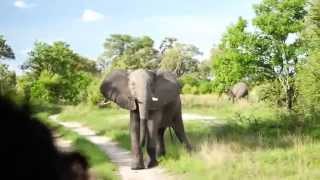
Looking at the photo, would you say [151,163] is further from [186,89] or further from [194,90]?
[186,89]

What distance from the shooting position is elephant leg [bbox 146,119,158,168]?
11.8m

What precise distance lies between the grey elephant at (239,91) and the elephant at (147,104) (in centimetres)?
2059

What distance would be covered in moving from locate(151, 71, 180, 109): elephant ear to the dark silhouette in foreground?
11.7m

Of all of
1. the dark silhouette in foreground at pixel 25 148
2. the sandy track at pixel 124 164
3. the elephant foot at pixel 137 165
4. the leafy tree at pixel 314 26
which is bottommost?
the sandy track at pixel 124 164

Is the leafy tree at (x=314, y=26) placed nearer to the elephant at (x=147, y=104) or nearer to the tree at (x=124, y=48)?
the elephant at (x=147, y=104)

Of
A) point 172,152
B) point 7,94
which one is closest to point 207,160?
point 172,152

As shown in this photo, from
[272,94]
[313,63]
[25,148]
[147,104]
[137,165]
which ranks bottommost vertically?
[137,165]

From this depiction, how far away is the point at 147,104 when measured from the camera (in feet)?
39.3

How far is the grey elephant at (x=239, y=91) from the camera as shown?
115ft

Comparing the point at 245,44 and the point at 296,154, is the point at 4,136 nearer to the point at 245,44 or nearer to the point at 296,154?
the point at 296,154

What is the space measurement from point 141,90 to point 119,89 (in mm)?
916

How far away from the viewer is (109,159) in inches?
539

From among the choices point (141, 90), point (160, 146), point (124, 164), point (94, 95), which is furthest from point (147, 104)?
point (94, 95)

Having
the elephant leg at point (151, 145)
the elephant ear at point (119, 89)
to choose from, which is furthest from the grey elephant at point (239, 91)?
the elephant leg at point (151, 145)
